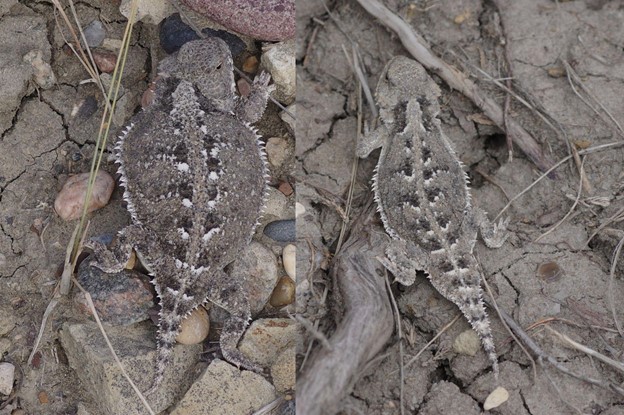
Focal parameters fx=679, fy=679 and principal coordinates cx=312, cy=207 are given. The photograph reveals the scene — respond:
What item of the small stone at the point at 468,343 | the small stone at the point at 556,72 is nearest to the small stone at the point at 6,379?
the small stone at the point at 468,343

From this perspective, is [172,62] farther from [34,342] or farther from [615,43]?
[615,43]

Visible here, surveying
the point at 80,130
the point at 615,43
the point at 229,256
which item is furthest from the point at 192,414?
the point at 615,43

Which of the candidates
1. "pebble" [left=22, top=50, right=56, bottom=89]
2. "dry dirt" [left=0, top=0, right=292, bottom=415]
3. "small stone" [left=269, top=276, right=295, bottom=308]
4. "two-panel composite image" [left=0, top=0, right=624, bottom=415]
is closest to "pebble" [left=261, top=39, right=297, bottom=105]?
"two-panel composite image" [left=0, top=0, right=624, bottom=415]

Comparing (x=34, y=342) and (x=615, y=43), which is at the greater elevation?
(x=615, y=43)

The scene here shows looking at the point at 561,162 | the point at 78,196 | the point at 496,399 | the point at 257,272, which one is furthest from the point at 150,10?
the point at 496,399

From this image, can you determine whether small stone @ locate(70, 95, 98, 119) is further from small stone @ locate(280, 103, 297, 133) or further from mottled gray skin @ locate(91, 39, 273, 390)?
small stone @ locate(280, 103, 297, 133)

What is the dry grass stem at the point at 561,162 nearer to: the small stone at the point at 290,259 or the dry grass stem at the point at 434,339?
the dry grass stem at the point at 434,339
